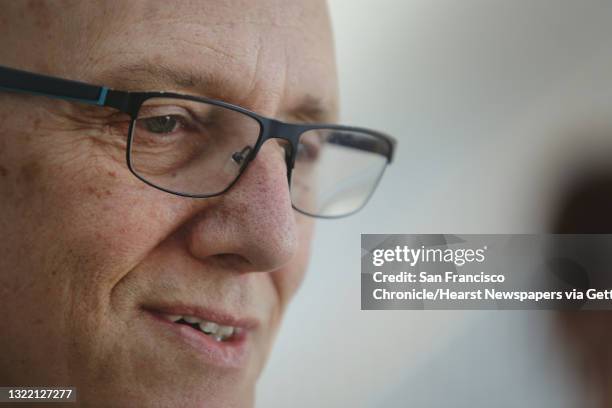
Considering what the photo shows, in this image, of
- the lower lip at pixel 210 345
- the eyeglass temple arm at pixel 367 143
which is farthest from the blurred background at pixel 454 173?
the lower lip at pixel 210 345

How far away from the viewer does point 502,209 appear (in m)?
1.79

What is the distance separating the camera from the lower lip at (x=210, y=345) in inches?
35.9

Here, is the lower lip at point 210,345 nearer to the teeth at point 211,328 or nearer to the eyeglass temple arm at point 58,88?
the teeth at point 211,328

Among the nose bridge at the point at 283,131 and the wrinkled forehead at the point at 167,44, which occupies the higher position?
the wrinkled forehead at the point at 167,44

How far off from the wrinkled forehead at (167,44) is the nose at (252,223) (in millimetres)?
120

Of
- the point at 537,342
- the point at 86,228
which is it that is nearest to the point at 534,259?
the point at 537,342

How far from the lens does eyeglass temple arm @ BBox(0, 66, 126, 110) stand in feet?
2.71

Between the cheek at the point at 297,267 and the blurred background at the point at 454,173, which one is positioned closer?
the cheek at the point at 297,267

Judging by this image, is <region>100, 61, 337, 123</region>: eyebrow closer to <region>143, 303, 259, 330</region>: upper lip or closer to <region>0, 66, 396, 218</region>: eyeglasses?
<region>0, 66, 396, 218</region>: eyeglasses

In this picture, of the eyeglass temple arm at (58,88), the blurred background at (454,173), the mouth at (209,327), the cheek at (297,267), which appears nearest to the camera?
the eyeglass temple arm at (58,88)

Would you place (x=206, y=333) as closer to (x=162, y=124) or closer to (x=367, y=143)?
(x=162, y=124)

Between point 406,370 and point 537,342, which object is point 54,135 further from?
point 537,342

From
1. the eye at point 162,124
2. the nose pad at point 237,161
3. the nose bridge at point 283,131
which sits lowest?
the nose pad at point 237,161

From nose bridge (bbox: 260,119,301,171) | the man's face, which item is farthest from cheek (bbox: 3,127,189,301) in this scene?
nose bridge (bbox: 260,119,301,171)
